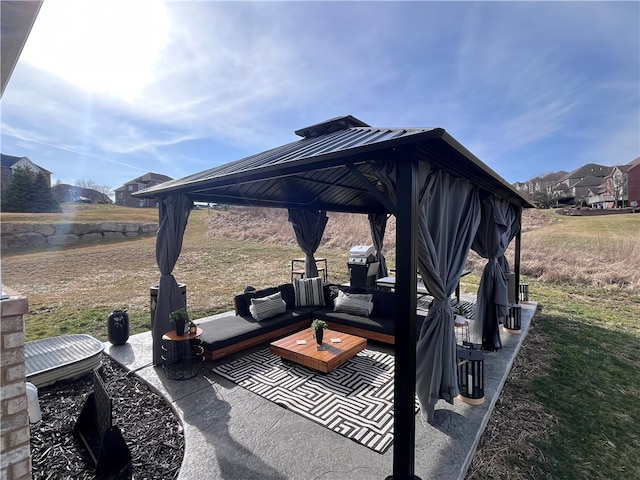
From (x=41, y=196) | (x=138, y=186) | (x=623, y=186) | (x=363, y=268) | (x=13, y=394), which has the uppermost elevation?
(x=138, y=186)

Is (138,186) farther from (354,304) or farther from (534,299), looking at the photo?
(534,299)

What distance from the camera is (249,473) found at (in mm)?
2383

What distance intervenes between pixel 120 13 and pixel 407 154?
229 centimetres

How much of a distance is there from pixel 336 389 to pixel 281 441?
3.55ft

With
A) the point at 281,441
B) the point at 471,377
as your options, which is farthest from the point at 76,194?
the point at 471,377

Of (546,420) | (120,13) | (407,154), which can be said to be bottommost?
(546,420)

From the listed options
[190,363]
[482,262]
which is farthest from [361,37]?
[482,262]

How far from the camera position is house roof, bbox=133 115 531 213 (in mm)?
2354

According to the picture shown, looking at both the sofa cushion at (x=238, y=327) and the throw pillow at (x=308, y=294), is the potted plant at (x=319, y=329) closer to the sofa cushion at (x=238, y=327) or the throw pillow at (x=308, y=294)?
the sofa cushion at (x=238, y=327)

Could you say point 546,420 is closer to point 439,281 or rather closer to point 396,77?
point 439,281

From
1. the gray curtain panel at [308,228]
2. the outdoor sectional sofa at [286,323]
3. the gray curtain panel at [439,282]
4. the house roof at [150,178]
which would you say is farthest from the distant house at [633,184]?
the house roof at [150,178]

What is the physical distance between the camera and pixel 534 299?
8.25m

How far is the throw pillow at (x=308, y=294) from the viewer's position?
609cm

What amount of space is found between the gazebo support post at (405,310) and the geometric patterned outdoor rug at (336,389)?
409 mm
